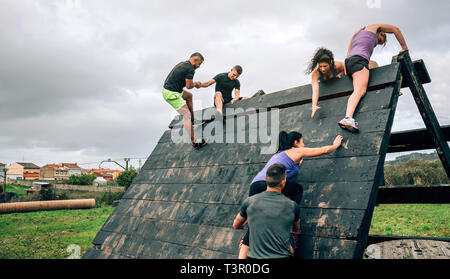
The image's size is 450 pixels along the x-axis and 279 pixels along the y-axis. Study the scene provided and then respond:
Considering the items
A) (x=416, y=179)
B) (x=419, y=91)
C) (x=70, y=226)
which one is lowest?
(x=70, y=226)

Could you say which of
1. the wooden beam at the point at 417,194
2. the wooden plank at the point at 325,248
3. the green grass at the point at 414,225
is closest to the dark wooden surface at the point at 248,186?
the wooden plank at the point at 325,248

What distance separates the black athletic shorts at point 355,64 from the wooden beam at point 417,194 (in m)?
2.46

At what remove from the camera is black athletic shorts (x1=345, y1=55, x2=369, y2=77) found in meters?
3.74

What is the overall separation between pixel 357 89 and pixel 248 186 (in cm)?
174

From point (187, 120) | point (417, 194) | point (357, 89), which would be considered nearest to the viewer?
point (357, 89)

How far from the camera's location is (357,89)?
359 centimetres

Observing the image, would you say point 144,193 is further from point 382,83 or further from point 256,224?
point 382,83

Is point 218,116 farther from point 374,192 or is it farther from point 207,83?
point 374,192

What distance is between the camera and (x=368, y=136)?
10.3 feet

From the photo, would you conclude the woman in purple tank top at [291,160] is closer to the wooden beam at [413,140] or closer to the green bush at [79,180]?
the wooden beam at [413,140]

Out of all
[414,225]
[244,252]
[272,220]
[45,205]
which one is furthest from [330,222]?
[45,205]

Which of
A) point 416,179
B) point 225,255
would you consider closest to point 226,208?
point 225,255
